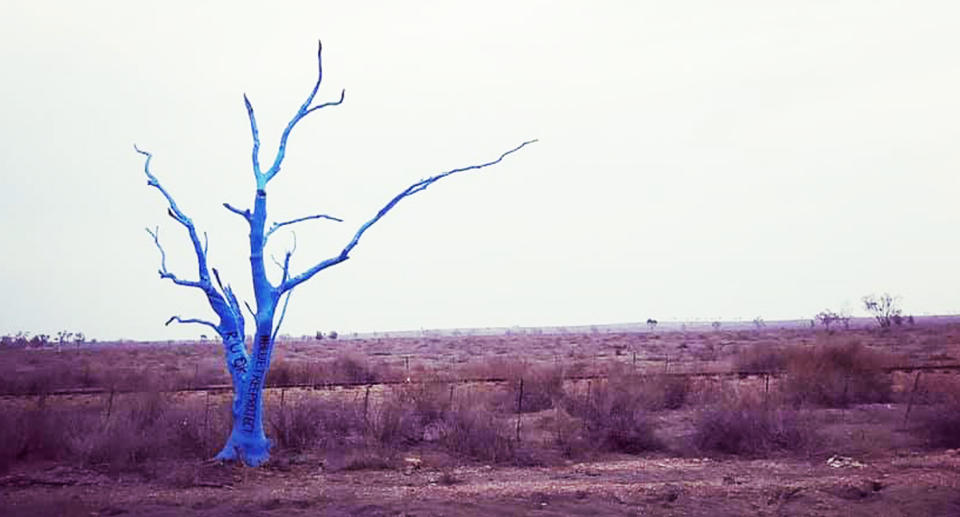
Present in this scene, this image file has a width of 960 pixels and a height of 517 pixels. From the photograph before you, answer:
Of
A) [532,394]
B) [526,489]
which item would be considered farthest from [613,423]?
[532,394]

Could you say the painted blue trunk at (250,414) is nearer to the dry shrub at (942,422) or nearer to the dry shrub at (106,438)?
the dry shrub at (106,438)

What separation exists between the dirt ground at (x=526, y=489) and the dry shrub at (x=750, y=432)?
1.00 meters

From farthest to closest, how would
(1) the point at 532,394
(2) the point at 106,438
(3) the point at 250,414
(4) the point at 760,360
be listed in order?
(4) the point at 760,360 → (1) the point at 532,394 → (2) the point at 106,438 → (3) the point at 250,414

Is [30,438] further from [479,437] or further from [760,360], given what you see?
[760,360]

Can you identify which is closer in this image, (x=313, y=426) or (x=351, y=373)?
(x=313, y=426)

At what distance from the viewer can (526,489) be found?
14117 mm

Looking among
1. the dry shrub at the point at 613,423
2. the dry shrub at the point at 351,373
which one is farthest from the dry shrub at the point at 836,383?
the dry shrub at the point at 351,373

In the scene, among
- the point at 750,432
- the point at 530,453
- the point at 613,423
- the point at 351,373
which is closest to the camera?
the point at 530,453

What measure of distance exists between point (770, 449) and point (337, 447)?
945 centimetres

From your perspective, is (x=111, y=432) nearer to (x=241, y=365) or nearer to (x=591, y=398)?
(x=241, y=365)

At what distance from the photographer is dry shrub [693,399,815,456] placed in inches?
707

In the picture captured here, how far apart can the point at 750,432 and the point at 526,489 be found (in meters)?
6.51

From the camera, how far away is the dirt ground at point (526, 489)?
12.8 meters

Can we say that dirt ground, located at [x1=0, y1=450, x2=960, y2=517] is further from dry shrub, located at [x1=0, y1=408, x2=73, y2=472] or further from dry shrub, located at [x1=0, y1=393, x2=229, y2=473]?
dry shrub, located at [x1=0, y1=408, x2=73, y2=472]
